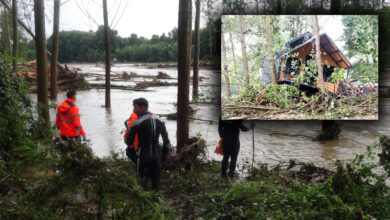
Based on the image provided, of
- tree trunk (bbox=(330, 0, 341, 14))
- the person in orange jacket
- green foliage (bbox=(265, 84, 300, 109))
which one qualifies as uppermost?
tree trunk (bbox=(330, 0, 341, 14))

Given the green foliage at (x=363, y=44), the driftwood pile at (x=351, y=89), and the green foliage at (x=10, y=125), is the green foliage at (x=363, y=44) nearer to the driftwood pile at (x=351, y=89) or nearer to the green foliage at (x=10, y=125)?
the driftwood pile at (x=351, y=89)

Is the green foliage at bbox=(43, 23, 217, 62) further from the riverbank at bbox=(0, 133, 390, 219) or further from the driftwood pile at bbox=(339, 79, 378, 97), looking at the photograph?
the riverbank at bbox=(0, 133, 390, 219)

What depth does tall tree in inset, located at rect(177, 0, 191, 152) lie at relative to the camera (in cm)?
722

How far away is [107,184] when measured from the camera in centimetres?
414

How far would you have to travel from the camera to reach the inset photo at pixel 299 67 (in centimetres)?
959

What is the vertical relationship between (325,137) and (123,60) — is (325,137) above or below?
below

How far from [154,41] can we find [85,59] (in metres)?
19.1

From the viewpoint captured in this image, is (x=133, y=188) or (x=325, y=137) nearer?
(x=133, y=188)

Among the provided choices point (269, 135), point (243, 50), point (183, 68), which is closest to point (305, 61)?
point (243, 50)

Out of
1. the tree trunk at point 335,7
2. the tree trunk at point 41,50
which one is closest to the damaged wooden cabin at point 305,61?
the tree trunk at point 335,7

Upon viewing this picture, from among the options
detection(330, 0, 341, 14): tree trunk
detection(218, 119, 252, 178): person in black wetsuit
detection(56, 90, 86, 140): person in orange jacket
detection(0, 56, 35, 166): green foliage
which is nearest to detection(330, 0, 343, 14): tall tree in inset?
detection(330, 0, 341, 14): tree trunk

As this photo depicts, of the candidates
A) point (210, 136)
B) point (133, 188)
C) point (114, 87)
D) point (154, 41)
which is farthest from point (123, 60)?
point (133, 188)

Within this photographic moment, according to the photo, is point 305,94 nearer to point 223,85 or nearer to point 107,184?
point 223,85

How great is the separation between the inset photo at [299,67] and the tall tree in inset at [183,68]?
2.43m
